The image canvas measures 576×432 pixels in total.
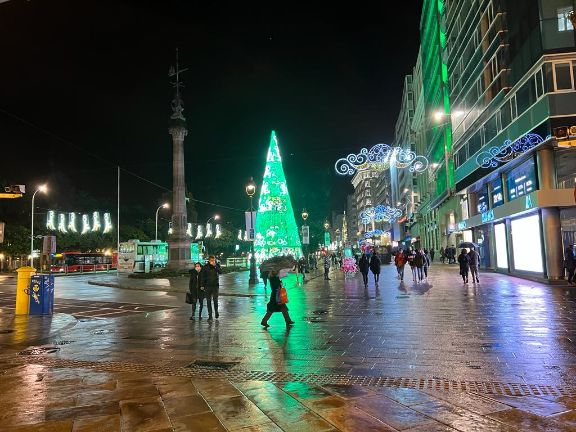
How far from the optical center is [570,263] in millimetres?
20781

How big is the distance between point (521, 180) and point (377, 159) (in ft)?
28.0

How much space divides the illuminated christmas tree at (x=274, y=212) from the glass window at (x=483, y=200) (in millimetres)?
15238

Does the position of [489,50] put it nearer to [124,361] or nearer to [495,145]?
[495,145]

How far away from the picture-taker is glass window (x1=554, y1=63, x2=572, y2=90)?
21.5 meters

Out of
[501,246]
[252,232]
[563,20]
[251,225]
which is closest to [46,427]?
[252,232]

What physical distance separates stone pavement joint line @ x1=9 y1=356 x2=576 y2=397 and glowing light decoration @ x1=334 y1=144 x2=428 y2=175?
1642cm

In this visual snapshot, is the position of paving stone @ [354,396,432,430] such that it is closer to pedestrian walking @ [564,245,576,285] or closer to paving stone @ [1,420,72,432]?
paving stone @ [1,420,72,432]

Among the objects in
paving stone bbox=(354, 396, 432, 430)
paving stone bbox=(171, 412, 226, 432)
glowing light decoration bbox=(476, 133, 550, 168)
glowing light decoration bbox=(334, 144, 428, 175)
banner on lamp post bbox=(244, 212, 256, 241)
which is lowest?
paving stone bbox=(354, 396, 432, 430)

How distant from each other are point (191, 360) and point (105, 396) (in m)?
2.19

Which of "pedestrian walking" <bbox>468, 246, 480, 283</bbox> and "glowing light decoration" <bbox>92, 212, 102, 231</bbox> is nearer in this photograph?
"pedestrian walking" <bbox>468, 246, 480, 283</bbox>

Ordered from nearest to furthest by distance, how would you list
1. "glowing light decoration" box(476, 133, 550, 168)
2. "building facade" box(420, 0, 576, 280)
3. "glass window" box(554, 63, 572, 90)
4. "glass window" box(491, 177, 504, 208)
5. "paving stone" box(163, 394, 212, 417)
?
1. "paving stone" box(163, 394, 212, 417)
2. "glass window" box(554, 63, 572, 90)
3. "building facade" box(420, 0, 576, 280)
4. "glowing light decoration" box(476, 133, 550, 168)
5. "glass window" box(491, 177, 504, 208)

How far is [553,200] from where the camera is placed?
71.7ft

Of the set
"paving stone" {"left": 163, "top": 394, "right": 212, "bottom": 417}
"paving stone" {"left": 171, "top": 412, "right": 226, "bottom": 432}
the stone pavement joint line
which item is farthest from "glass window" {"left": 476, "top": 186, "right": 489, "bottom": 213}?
"paving stone" {"left": 171, "top": 412, "right": 226, "bottom": 432}

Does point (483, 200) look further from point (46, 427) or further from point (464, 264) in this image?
point (46, 427)
